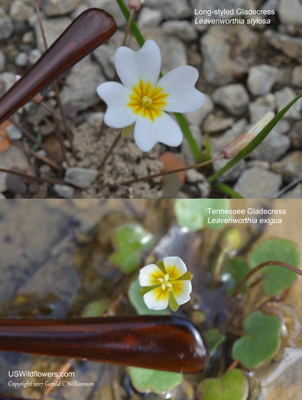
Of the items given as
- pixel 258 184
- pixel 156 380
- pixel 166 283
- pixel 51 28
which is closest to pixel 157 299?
pixel 166 283

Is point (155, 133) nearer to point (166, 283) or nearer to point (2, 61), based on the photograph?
point (166, 283)

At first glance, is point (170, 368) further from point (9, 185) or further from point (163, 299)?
point (9, 185)

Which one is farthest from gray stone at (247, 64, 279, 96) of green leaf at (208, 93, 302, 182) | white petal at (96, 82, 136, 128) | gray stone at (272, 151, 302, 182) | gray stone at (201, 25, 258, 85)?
white petal at (96, 82, 136, 128)

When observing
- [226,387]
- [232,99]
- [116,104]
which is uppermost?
[232,99]

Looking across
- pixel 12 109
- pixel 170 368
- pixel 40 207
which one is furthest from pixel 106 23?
pixel 170 368

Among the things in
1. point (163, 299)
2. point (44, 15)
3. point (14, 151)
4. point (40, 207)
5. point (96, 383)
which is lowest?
point (96, 383)

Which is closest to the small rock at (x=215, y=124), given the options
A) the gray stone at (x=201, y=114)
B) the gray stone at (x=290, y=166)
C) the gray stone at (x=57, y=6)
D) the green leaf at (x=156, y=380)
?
the gray stone at (x=201, y=114)
